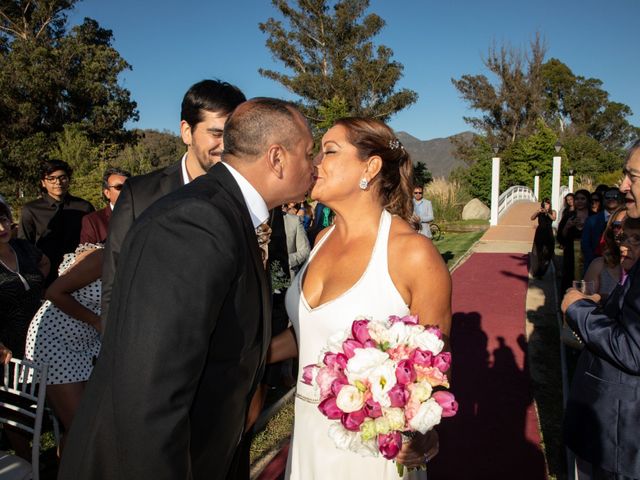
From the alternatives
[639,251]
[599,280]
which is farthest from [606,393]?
[599,280]

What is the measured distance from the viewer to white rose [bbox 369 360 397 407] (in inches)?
69.5

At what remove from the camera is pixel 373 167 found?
2.81 metres

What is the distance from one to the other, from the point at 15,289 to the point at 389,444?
12.1 feet

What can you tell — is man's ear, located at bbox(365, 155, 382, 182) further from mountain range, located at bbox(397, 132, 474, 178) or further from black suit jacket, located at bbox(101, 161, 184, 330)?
mountain range, located at bbox(397, 132, 474, 178)

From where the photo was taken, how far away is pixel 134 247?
1519mm

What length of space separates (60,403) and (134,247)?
268cm

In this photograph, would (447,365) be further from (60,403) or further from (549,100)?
(549,100)

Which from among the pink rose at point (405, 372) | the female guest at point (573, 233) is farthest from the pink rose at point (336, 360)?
the female guest at point (573, 233)

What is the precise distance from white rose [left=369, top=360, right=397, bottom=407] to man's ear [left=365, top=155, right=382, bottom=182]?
129cm

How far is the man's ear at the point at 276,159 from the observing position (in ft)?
6.27

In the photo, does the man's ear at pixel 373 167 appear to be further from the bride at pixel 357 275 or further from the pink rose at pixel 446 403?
the pink rose at pixel 446 403

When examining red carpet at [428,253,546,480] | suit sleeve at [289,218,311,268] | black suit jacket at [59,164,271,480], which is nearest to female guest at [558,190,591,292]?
red carpet at [428,253,546,480]

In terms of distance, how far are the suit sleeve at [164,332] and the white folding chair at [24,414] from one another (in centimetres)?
203

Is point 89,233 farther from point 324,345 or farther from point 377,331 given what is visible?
point 377,331
